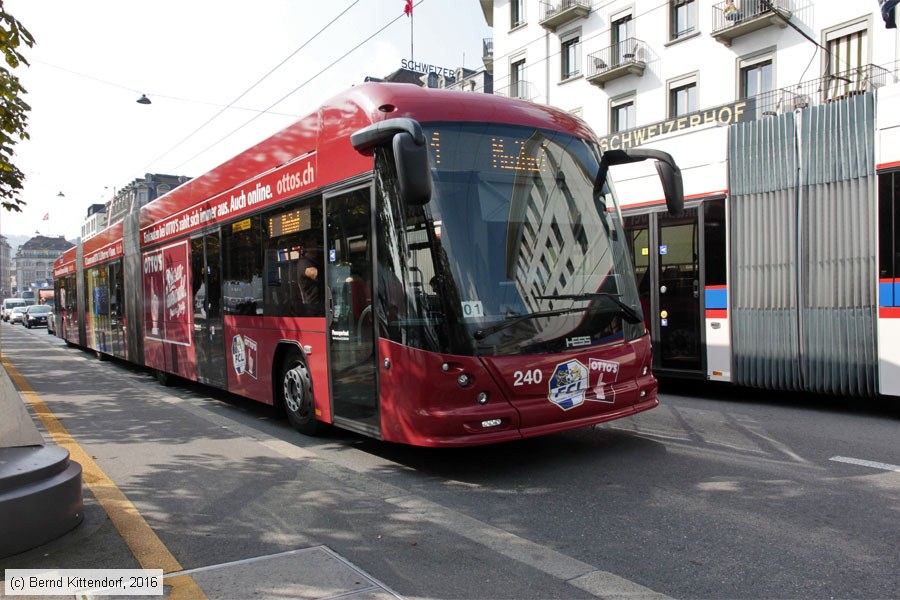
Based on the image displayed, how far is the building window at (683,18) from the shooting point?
23750 millimetres

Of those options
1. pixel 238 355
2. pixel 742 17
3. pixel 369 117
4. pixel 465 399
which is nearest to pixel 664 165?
pixel 369 117

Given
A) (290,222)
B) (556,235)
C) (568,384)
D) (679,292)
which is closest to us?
(568,384)

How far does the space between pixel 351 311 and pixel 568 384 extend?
6.11ft

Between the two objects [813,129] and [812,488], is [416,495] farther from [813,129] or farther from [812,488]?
[813,129]

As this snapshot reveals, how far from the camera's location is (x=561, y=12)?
2744 cm

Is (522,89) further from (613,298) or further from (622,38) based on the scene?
(613,298)

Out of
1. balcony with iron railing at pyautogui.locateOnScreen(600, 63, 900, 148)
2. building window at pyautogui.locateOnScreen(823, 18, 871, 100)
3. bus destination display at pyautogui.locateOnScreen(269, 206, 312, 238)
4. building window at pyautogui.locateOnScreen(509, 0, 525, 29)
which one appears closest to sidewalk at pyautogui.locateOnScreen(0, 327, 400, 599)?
bus destination display at pyautogui.locateOnScreen(269, 206, 312, 238)

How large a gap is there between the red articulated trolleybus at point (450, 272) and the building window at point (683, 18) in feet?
67.7

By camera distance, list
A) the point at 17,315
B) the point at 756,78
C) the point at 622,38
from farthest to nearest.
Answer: the point at 17,315 < the point at 622,38 < the point at 756,78

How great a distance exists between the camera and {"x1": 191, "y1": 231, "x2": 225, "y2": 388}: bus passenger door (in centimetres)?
869

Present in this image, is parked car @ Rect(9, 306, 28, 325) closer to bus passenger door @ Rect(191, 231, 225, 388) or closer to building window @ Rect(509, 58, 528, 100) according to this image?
building window @ Rect(509, 58, 528, 100)

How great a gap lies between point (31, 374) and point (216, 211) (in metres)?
7.73

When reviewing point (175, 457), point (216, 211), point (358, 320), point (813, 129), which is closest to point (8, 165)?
point (216, 211)

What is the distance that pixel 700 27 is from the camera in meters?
23.3
